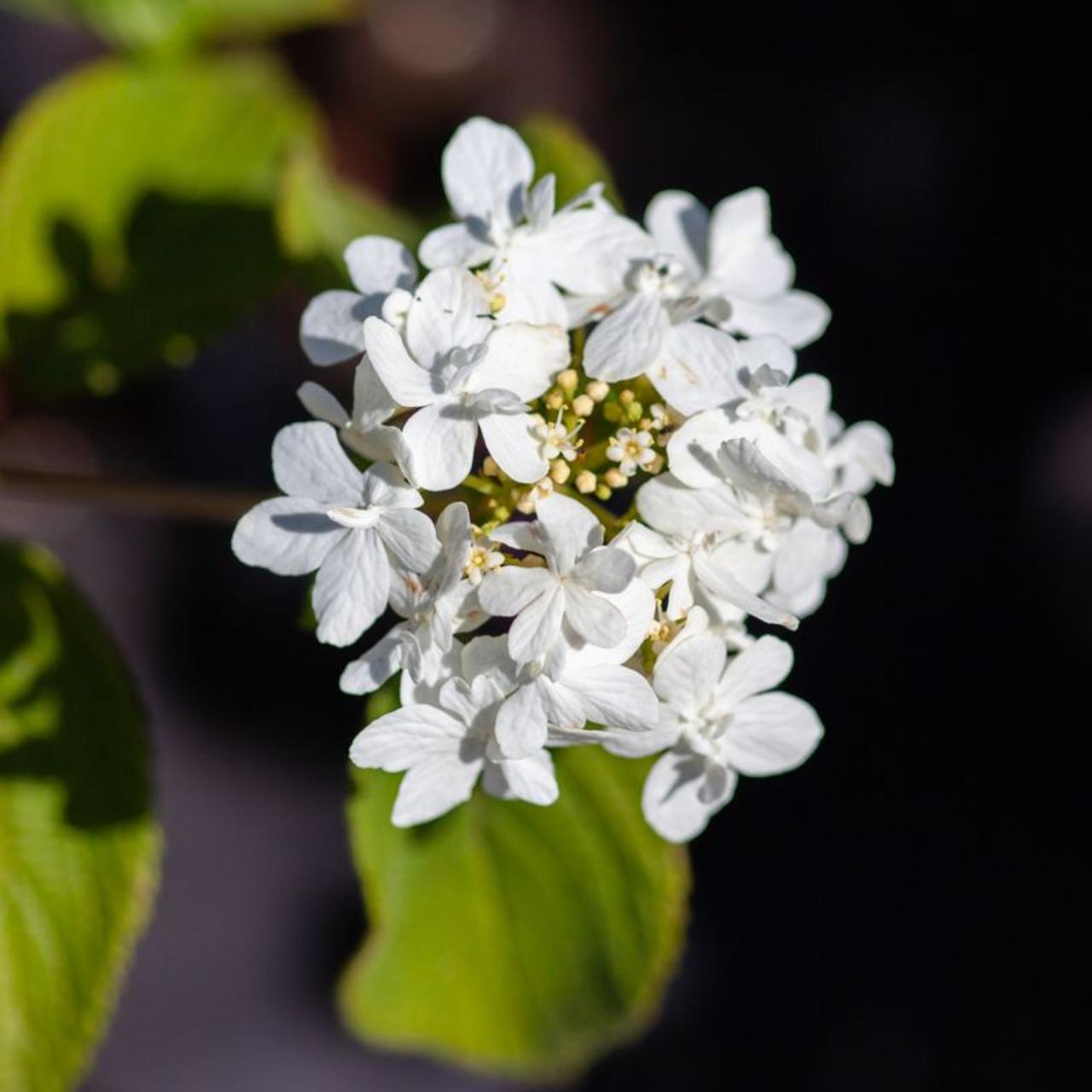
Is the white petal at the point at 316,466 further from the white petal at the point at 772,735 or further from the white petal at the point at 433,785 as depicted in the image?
the white petal at the point at 772,735

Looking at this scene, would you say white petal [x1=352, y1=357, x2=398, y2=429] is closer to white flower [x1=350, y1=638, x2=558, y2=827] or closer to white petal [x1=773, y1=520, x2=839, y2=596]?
white flower [x1=350, y1=638, x2=558, y2=827]

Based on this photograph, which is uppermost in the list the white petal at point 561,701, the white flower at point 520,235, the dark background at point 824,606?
the white flower at point 520,235

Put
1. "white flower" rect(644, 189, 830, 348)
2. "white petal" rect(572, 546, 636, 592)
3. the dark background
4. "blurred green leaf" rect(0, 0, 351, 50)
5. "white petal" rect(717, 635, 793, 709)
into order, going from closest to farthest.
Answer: "white petal" rect(572, 546, 636, 592), "white petal" rect(717, 635, 793, 709), "white flower" rect(644, 189, 830, 348), "blurred green leaf" rect(0, 0, 351, 50), the dark background

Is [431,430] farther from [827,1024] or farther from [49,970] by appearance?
[827,1024]

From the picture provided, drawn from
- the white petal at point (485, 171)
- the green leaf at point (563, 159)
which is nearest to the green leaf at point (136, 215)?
the green leaf at point (563, 159)

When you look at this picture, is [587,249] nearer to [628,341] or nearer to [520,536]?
[628,341]

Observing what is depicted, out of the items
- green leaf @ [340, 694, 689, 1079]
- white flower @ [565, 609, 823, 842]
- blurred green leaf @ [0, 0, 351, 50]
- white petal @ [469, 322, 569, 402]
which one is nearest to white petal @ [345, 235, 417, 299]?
white petal @ [469, 322, 569, 402]
